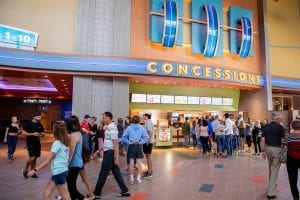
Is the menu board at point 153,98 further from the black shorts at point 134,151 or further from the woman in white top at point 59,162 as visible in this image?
the woman in white top at point 59,162

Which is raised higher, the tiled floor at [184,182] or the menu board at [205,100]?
the menu board at [205,100]

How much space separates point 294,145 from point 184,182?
103 inches

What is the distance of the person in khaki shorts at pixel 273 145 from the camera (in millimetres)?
4562

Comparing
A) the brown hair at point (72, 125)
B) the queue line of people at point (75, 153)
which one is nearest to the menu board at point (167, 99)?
the queue line of people at point (75, 153)

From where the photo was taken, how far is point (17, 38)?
992 centimetres

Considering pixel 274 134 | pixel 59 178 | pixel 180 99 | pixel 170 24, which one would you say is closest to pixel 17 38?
pixel 170 24

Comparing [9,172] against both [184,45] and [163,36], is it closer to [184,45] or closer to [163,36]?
[163,36]

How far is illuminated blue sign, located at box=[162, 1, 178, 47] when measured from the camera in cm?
1194

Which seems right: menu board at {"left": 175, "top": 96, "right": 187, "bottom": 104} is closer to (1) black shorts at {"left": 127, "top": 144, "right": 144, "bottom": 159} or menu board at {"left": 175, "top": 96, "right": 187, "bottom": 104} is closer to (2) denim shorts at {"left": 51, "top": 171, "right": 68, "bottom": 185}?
(1) black shorts at {"left": 127, "top": 144, "right": 144, "bottom": 159}

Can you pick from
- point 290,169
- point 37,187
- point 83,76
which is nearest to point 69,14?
point 83,76

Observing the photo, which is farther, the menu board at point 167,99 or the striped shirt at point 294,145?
the menu board at point 167,99

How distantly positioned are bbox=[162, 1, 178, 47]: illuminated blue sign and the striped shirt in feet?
29.2

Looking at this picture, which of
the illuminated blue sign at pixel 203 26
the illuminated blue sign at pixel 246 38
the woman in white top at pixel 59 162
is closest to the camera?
the woman in white top at pixel 59 162

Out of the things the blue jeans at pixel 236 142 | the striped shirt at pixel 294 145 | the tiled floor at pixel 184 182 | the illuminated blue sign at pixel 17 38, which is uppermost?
the illuminated blue sign at pixel 17 38
